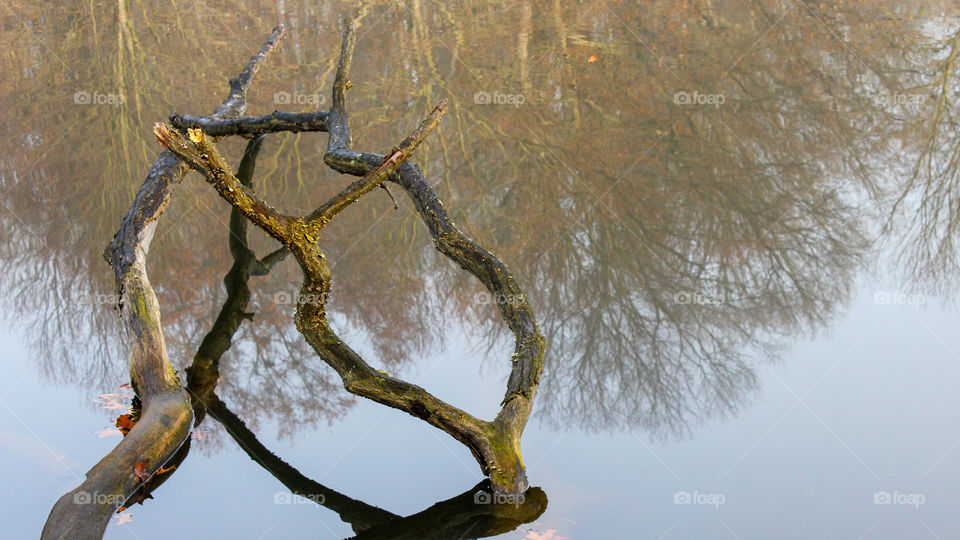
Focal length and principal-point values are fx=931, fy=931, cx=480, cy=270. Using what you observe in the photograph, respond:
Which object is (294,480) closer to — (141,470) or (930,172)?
(141,470)

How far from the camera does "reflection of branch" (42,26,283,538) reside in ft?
14.8

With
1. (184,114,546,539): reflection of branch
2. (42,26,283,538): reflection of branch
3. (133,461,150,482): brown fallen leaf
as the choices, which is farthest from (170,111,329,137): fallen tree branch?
(133,461,150,482): brown fallen leaf

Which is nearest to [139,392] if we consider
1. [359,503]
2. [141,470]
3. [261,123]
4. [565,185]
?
[141,470]

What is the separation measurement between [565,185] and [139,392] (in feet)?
16.0

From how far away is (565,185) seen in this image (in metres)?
9.20

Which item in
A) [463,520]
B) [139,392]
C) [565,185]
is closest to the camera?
[463,520]

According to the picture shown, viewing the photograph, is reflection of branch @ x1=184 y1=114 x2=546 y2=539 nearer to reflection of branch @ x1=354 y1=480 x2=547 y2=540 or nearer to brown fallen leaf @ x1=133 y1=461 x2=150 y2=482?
reflection of branch @ x1=354 y1=480 x2=547 y2=540

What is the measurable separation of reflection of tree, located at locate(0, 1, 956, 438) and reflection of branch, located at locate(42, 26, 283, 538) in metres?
0.71

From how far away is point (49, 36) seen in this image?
47.1ft

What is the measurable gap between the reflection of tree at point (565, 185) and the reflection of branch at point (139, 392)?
71 centimetres

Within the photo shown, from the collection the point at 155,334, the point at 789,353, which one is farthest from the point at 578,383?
the point at 155,334

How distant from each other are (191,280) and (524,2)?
10.6 metres

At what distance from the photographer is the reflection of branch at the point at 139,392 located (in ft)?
14.8

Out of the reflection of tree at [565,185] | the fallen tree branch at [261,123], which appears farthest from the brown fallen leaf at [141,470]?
the fallen tree branch at [261,123]
